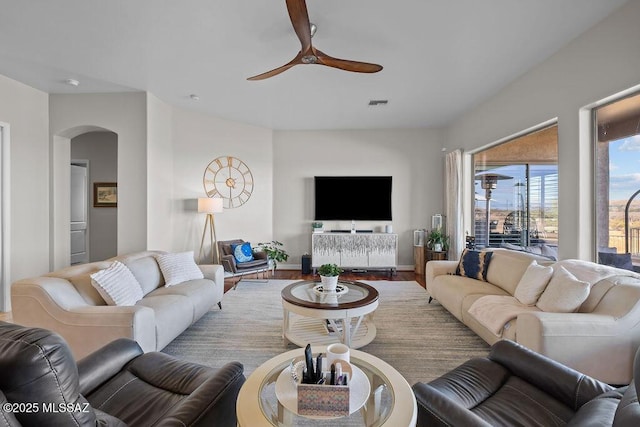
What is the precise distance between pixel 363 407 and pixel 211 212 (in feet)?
13.0

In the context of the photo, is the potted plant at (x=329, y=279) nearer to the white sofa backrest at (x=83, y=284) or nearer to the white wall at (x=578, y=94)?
the white sofa backrest at (x=83, y=284)

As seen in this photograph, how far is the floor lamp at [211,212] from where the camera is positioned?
4.61m

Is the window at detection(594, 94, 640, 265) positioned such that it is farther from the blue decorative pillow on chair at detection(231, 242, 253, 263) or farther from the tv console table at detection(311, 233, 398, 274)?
the blue decorative pillow on chair at detection(231, 242, 253, 263)

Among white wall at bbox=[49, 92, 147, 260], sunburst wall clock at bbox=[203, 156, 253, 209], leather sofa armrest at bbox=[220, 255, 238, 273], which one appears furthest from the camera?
sunburst wall clock at bbox=[203, 156, 253, 209]

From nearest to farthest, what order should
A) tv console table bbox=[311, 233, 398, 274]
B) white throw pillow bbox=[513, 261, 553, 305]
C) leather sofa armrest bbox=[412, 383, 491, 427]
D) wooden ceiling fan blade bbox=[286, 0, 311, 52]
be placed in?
1. leather sofa armrest bbox=[412, 383, 491, 427]
2. wooden ceiling fan blade bbox=[286, 0, 311, 52]
3. white throw pillow bbox=[513, 261, 553, 305]
4. tv console table bbox=[311, 233, 398, 274]

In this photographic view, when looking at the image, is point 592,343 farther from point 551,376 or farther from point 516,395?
point 516,395

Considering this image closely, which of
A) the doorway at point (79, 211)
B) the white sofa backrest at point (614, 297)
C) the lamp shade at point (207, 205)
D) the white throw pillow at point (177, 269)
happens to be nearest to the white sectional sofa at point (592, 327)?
the white sofa backrest at point (614, 297)

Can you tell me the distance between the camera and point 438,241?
204 inches

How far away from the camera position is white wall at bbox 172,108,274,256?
4.84 meters

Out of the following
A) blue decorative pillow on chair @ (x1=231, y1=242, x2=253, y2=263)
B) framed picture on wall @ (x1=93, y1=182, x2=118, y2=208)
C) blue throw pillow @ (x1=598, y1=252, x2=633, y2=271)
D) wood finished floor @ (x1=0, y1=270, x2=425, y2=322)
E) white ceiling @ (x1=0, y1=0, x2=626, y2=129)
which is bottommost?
wood finished floor @ (x1=0, y1=270, x2=425, y2=322)

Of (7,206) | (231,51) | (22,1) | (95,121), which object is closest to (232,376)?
(231,51)

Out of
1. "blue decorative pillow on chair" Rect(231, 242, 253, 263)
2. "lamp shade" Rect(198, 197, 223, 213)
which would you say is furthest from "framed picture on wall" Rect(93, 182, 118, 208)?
"blue decorative pillow on chair" Rect(231, 242, 253, 263)

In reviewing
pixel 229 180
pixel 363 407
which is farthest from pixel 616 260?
pixel 229 180

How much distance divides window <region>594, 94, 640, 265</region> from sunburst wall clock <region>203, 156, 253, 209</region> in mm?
4838
